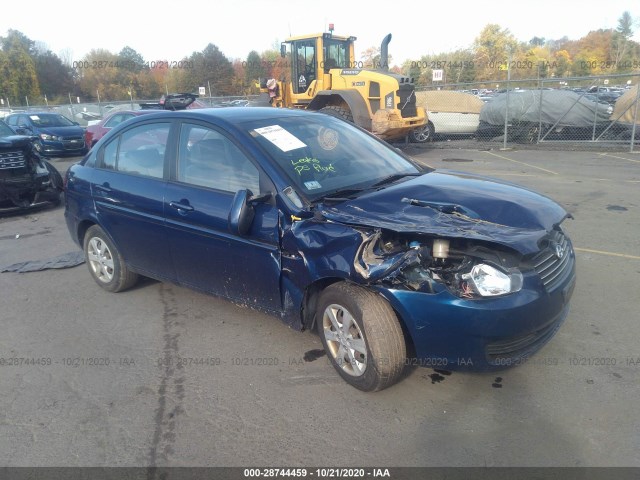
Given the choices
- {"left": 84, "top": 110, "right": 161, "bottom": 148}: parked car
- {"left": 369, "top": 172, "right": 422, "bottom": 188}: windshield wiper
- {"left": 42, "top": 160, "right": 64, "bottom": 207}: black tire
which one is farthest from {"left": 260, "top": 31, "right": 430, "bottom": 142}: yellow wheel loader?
{"left": 369, "top": 172, "right": 422, "bottom": 188}: windshield wiper

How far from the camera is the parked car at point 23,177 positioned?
8.27 m

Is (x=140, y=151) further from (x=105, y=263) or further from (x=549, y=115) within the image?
(x=549, y=115)

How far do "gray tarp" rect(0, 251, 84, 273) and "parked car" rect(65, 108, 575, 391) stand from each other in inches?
66.6

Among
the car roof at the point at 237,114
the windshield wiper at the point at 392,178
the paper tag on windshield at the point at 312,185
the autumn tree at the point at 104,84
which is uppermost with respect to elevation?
the autumn tree at the point at 104,84

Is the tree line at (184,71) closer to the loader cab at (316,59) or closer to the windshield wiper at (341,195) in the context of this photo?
the loader cab at (316,59)

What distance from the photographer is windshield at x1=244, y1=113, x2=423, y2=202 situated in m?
3.58

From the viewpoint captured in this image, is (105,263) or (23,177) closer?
(105,263)

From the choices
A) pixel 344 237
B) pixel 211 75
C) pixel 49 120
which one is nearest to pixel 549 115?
pixel 344 237

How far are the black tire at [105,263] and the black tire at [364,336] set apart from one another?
8.12 feet

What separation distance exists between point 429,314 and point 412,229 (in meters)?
0.49

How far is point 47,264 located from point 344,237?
14.6 feet

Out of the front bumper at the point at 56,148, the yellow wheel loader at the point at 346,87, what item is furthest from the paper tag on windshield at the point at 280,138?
the front bumper at the point at 56,148

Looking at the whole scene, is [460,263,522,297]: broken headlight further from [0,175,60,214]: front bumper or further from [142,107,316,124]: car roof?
[0,175,60,214]: front bumper

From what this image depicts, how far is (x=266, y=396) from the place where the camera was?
324 cm
